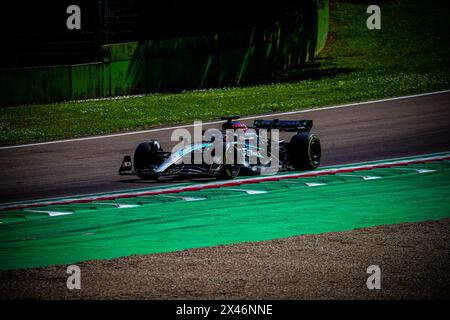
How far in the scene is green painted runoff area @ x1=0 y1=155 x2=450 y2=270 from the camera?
34.0 ft

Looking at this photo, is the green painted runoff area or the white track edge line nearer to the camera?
the green painted runoff area

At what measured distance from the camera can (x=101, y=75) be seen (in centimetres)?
2558

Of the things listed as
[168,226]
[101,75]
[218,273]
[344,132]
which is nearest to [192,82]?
[101,75]

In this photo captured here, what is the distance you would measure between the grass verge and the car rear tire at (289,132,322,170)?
6.96m

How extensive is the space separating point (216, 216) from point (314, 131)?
8366 millimetres

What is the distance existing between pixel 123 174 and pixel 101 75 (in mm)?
11142

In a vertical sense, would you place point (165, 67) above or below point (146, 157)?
above

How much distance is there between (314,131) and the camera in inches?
778

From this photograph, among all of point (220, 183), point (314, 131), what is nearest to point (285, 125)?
point (220, 183)
